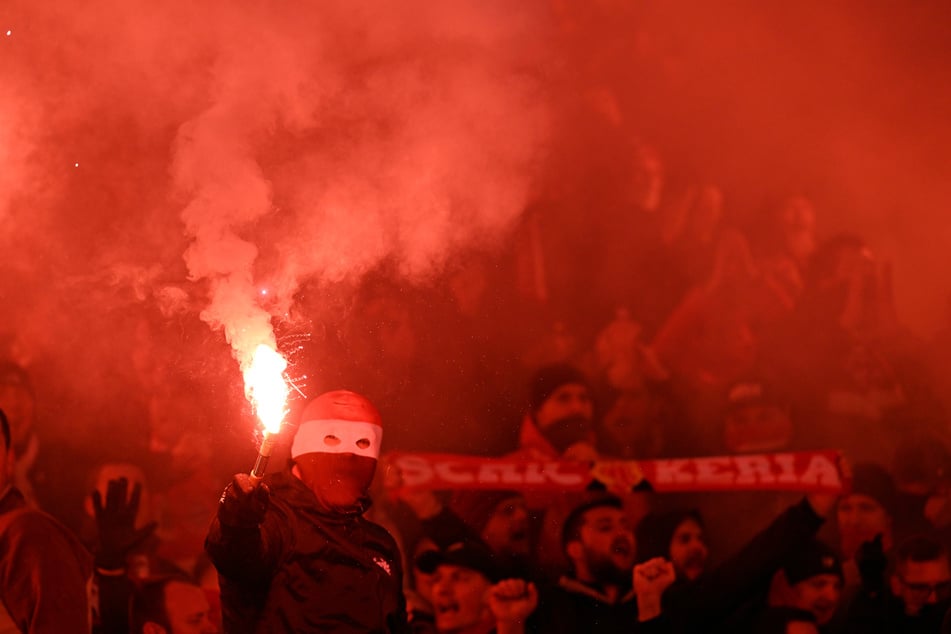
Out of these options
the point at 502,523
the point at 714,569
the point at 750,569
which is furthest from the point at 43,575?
the point at 750,569

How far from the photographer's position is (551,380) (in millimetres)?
3678

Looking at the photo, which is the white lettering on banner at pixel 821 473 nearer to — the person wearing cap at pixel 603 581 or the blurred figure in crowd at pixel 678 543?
the blurred figure in crowd at pixel 678 543

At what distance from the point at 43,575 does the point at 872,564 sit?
3150mm

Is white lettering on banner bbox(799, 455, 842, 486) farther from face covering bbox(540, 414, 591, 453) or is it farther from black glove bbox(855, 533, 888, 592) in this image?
face covering bbox(540, 414, 591, 453)

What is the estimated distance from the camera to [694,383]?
12.3ft

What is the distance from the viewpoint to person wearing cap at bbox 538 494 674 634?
355cm

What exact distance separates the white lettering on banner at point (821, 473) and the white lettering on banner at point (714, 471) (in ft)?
0.96

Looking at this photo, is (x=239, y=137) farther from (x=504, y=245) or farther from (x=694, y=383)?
(x=694, y=383)

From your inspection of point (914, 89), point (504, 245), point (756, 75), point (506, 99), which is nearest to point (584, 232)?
point (504, 245)

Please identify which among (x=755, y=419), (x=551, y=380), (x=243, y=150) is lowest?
(x=755, y=419)

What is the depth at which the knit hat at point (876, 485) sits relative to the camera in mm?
3727

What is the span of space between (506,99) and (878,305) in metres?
1.78

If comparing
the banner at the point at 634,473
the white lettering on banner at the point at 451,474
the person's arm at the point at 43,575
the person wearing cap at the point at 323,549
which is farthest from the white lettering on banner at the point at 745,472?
A: the person's arm at the point at 43,575

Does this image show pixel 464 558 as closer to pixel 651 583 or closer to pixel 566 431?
pixel 566 431
